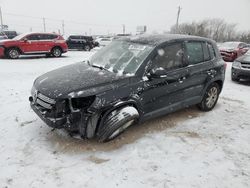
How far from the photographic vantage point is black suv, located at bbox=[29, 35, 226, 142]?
350 cm

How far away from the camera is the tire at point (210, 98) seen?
542cm

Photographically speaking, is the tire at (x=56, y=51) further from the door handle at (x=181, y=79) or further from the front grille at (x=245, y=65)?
the door handle at (x=181, y=79)

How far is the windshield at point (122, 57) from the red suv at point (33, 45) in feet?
33.6

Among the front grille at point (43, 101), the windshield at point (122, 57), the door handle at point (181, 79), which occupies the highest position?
the windshield at point (122, 57)

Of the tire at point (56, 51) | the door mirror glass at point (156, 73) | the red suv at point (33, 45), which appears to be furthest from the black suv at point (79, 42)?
the door mirror glass at point (156, 73)

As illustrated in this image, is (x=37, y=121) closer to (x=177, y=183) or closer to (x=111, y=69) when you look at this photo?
(x=111, y=69)

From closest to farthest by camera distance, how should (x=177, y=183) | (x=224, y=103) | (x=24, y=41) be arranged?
(x=177, y=183) < (x=224, y=103) < (x=24, y=41)

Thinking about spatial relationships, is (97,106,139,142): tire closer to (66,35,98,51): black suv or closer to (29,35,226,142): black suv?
(29,35,226,142): black suv

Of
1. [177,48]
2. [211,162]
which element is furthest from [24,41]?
[211,162]

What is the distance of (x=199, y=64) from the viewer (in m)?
5.01

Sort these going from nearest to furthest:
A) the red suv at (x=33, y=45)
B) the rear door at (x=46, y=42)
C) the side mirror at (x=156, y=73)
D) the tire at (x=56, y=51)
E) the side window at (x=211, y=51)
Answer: the side mirror at (x=156, y=73), the side window at (x=211, y=51), the red suv at (x=33, y=45), the rear door at (x=46, y=42), the tire at (x=56, y=51)

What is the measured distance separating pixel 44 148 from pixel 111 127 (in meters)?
1.10

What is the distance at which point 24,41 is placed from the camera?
13742mm

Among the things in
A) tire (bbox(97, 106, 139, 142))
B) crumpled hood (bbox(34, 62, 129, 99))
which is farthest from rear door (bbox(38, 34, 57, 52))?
tire (bbox(97, 106, 139, 142))
